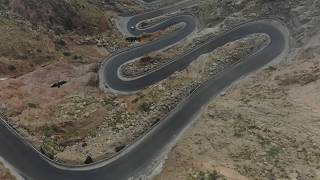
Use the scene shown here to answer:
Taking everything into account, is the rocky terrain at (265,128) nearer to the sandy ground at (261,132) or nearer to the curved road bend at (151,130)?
the sandy ground at (261,132)

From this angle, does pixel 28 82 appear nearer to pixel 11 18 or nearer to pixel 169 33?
pixel 11 18

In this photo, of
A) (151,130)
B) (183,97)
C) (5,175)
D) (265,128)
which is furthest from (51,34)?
(265,128)

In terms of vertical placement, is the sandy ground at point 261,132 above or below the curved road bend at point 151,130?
above

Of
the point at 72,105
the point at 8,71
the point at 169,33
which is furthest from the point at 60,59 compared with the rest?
the point at 169,33

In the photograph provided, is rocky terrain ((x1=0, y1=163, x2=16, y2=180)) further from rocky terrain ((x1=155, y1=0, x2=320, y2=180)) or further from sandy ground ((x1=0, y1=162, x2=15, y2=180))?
rocky terrain ((x1=155, y1=0, x2=320, y2=180))

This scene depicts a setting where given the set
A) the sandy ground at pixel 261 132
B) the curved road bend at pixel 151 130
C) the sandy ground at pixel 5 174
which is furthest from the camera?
the curved road bend at pixel 151 130

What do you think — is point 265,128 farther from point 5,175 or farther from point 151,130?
point 5,175

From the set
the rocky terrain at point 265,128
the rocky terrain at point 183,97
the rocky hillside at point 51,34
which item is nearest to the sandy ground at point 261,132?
the rocky terrain at point 265,128

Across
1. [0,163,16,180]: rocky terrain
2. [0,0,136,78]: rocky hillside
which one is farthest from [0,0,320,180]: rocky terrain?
[0,163,16,180]: rocky terrain
